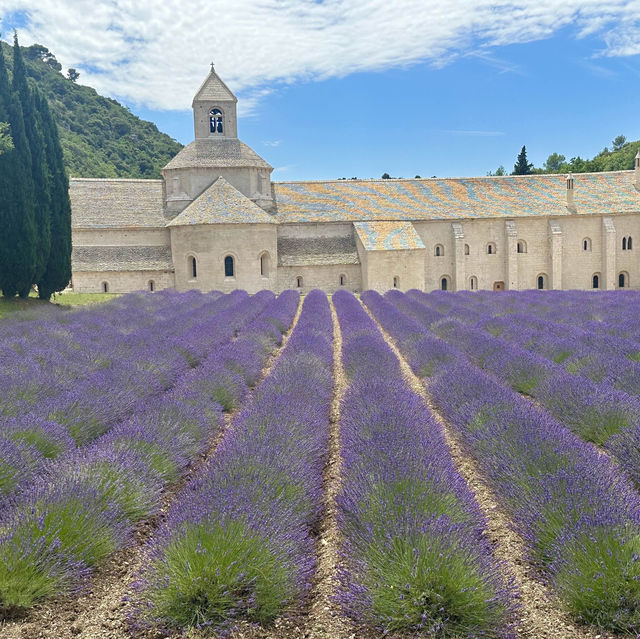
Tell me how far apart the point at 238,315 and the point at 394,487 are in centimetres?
1103

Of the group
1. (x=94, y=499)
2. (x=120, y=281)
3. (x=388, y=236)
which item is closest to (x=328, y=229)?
(x=388, y=236)

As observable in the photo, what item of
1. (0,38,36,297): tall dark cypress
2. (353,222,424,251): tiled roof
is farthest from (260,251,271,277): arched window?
(0,38,36,297): tall dark cypress

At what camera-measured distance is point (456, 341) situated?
392 inches

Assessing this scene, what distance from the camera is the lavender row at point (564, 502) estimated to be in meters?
2.46

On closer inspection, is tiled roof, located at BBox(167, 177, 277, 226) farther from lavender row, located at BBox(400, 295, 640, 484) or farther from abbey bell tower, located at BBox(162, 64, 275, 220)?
lavender row, located at BBox(400, 295, 640, 484)

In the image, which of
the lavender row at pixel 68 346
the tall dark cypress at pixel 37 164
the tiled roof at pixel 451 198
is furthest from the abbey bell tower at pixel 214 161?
the lavender row at pixel 68 346

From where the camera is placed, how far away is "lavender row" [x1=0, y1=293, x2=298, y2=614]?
8.93ft

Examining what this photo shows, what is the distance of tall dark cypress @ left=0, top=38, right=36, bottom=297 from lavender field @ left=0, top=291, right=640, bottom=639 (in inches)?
492

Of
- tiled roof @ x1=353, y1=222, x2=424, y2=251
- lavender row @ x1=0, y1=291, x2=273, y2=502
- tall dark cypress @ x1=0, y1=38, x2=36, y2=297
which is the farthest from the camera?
tiled roof @ x1=353, y1=222, x2=424, y2=251

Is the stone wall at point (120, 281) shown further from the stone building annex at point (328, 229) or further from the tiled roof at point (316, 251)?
the tiled roof at point (316, 251)

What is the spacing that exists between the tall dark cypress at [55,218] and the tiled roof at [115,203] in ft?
31.0

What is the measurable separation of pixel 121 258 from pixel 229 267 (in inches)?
231

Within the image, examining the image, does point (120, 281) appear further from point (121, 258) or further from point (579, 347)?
point (579, 347)

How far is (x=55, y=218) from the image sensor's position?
19.9 metres
